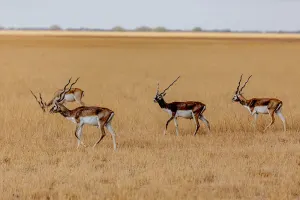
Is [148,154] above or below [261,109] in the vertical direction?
below

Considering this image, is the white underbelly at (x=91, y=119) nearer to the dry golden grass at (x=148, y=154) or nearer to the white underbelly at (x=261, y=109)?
the dry golden grass at (x=148, y=154)

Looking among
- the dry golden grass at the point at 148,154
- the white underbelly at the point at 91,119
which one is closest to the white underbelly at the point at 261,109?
the dry golden grass at the point at 148,154

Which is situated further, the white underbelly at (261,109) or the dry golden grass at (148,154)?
the white underbelly at (261,109)

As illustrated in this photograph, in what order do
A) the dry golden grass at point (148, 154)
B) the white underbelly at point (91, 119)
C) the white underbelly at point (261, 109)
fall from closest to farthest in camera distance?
1. the dry golden grass at point (148, 154)
2. the white underbelly at point (91, 119)
3. the white underbelly at point (261, 109)

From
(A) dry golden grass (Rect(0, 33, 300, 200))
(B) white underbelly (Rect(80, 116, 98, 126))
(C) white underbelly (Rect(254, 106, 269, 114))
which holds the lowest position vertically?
(A) dry golden grass (Rect(0, 33, 300, 200))

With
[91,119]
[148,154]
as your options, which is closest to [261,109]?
[148,154]

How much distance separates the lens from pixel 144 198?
8.87 metres

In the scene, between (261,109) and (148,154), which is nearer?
(148,154)

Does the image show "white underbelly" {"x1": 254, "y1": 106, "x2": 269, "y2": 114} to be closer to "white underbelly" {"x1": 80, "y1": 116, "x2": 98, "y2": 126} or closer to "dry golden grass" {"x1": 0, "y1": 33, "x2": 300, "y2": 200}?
"dry golden grass" {"x1": 0, "y1": 33, "x2": 300, "y2": 200}

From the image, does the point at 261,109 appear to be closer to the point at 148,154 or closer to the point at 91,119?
the point at 148,154

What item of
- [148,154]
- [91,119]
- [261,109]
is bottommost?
[148,154]

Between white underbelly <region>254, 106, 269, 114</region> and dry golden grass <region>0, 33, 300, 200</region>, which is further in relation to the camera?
white underbelly <region>254, 106, 269, 114</region>

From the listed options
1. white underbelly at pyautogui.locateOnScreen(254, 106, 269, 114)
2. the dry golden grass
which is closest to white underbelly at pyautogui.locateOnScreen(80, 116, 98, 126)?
the dry golden grass

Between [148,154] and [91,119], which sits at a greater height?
[91,119]
